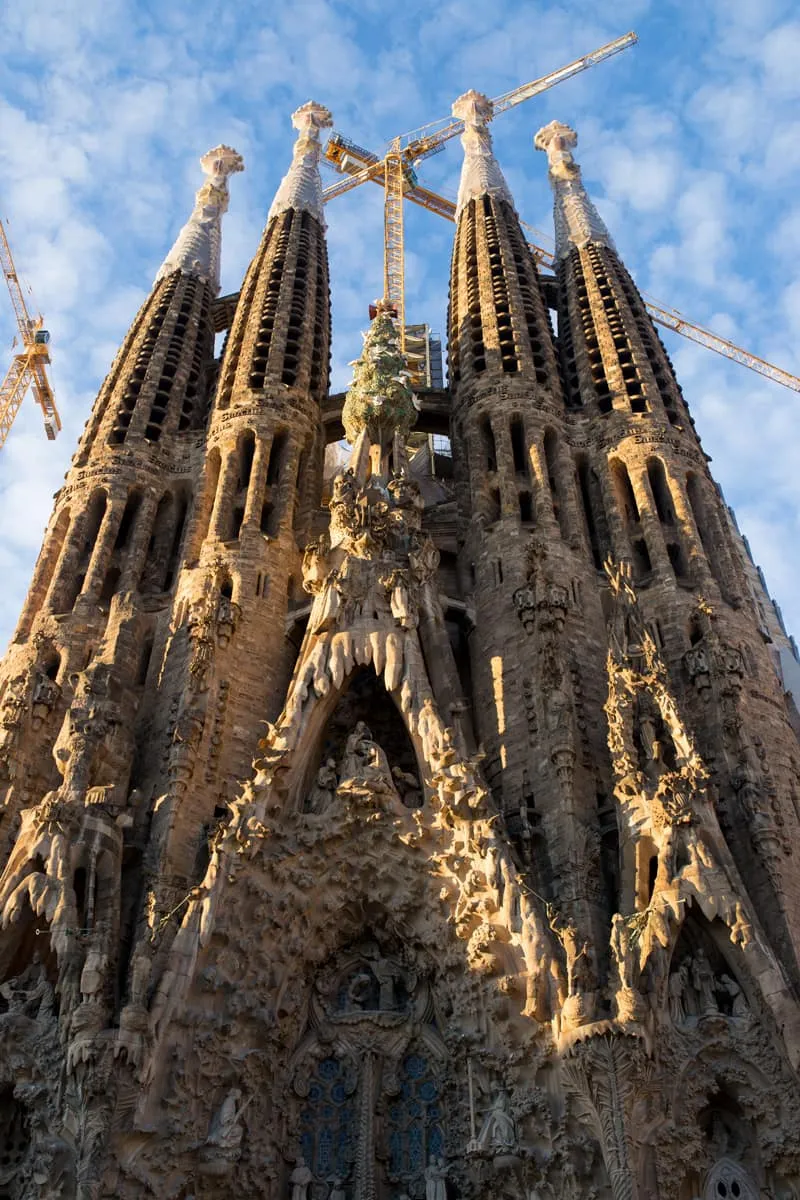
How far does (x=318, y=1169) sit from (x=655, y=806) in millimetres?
6411

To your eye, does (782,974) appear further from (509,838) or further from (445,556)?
(445,556)

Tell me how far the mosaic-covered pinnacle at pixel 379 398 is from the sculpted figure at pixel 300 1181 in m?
13.3

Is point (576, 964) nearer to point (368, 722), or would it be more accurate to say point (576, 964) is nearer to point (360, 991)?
point (360, 991)

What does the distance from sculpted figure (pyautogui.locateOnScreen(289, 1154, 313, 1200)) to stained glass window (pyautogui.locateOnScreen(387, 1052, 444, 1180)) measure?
1.09 m

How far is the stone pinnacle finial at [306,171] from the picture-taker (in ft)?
109

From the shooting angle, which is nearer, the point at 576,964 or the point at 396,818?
the point at 576,964

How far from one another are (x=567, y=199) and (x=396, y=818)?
2282 cm

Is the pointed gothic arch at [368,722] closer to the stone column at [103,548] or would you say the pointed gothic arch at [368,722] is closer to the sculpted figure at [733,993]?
the sculpted figure at [733,993]

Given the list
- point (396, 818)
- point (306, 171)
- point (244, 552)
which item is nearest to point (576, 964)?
point (396, 818)

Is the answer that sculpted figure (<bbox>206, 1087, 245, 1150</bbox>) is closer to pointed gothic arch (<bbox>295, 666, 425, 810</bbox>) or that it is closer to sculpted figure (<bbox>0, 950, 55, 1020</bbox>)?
sculpted figure (<bbox>0, 950, 55, 1020</bbox>)

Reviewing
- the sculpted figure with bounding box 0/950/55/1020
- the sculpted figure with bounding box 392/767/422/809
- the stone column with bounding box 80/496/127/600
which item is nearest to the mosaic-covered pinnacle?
the stone column with bounding box 80/496/127/600

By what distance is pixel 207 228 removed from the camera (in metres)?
32.8

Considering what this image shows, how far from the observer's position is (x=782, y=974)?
13781 mm

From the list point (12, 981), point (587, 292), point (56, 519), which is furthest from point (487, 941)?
point (587, 292)
